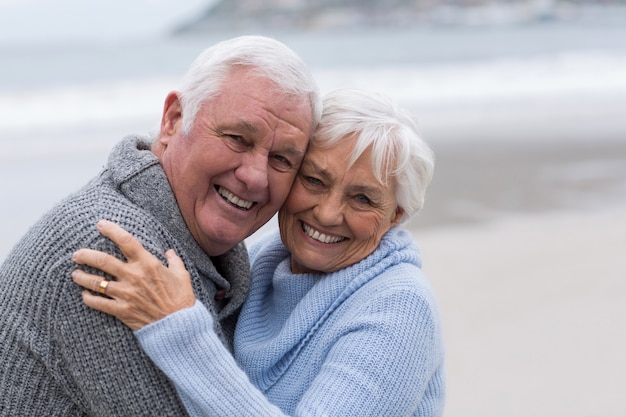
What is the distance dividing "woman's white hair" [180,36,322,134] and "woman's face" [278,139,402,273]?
26 cm

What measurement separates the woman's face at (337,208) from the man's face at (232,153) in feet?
0.33

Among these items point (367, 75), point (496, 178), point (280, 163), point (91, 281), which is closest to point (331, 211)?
point (280, 163)

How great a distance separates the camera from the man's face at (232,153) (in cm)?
226

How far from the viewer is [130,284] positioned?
1.99 metres

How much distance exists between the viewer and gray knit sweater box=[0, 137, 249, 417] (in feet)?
6.53

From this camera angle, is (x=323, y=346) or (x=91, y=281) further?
(x=323, y=346)

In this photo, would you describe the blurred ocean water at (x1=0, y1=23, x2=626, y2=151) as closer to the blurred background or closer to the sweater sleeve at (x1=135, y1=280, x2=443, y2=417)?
the blurred background

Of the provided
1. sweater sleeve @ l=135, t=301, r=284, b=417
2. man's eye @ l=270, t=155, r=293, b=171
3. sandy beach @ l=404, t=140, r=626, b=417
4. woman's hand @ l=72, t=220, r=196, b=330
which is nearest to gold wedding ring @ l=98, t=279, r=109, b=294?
woman's hand @ l=72, t=220, r=196, b=330

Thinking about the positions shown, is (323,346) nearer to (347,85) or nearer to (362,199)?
(362,199)

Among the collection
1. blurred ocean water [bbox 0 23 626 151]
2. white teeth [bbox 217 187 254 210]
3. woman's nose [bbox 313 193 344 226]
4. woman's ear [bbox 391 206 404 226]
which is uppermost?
white teeth [bbox 217 187 254 210]

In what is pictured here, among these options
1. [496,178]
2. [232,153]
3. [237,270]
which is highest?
[232,153]

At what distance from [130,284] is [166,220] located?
315 mm

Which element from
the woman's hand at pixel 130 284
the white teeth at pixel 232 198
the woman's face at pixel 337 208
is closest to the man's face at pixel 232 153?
the white teeth at pixel 232 198

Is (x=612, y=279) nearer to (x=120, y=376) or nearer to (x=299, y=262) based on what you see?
(x=299, y=262)
